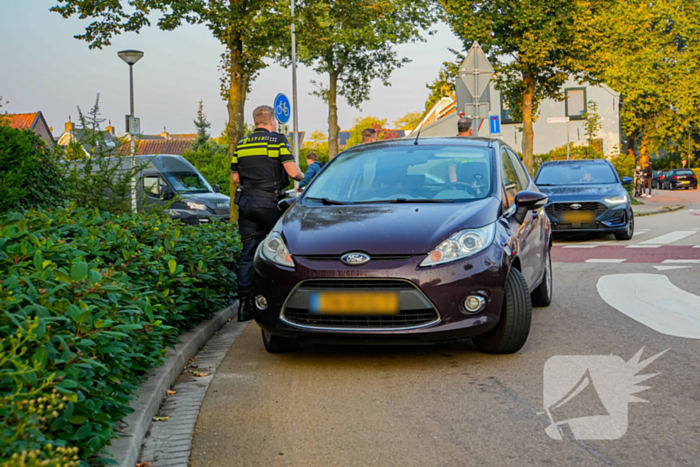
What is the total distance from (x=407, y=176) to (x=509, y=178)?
3.04 feet

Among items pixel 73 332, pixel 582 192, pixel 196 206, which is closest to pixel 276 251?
pixel 73 332

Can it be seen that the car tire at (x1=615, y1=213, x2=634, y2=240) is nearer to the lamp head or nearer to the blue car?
the blue car

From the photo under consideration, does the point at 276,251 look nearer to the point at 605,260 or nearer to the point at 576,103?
the point at 605,260

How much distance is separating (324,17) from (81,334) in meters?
16.4

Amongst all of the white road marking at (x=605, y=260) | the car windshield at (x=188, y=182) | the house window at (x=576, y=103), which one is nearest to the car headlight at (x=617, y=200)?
the white road marking at (x=605, y=260)

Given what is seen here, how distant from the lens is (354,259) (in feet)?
15.9

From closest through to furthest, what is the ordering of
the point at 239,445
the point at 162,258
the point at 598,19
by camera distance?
1. the point at 239,445
2. the point at 162,258
3. the point at 598,19

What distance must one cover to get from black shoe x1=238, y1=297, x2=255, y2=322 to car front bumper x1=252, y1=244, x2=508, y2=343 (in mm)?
1513

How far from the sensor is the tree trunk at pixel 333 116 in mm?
40469

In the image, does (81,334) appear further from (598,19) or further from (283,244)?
(598,19)

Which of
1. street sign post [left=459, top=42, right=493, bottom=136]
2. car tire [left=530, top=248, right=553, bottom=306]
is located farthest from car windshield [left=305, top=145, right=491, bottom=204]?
street sign post [left=459, top=42, right=493, bottom=136]

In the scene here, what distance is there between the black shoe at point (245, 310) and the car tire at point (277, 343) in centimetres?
94

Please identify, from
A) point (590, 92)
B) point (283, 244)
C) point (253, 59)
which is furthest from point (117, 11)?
point (590, 92)

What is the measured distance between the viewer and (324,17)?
1858 centimetres
